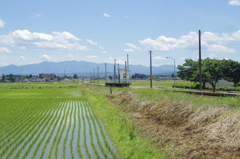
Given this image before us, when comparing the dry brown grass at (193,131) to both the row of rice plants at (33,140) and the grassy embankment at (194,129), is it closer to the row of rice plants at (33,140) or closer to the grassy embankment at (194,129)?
the grassy embankment at (194,129)

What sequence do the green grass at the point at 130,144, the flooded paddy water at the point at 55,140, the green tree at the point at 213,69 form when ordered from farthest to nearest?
the green tree at the point at 213,69
the flooded paddy water at the point at 55,140
the green grass at the point at 130,144

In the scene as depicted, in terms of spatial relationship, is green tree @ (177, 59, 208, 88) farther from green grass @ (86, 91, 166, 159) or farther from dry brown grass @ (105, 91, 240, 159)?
green grass @ (86, 91, 166, 159)

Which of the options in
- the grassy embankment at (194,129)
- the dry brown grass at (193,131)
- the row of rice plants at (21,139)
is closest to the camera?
the dry brown grass at (193,131)

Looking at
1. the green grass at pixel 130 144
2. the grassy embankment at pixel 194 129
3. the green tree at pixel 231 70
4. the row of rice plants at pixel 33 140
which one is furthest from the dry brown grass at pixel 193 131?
the green tree at pixel 231 70

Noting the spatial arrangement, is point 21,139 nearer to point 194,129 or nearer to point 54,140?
point 54,140

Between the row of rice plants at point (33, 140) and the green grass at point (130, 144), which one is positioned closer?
the green grass at point (130, 144)

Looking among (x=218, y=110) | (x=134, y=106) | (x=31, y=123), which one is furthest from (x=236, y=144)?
(x=134, y=106)

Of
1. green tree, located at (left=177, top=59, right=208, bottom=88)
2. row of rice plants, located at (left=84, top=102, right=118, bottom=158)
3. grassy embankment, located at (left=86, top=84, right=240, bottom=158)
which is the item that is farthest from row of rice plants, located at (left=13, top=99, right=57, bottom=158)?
green tree, located at (left=177, top=59, right=208, bottom=88)

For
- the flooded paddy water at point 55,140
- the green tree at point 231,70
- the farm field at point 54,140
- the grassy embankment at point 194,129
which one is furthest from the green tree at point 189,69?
the flooded paddy water at point 55,140

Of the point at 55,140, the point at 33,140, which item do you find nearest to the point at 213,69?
the point at 55,140

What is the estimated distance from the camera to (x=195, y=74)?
166ft

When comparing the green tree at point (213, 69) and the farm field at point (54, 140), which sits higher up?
the green tree at point (213, 69)

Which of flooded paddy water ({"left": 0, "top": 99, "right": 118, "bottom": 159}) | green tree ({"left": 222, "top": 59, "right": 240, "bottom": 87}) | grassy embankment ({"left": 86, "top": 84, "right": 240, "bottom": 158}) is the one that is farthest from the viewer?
green tree ({"left": 222, "top": 59, "right": 240, "bottom": 87})

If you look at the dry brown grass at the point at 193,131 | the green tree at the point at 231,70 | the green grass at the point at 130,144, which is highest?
the green tree at the point at 231,70
